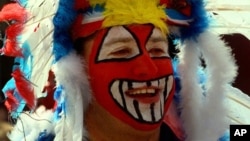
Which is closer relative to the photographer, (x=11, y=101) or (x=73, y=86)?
(x=73, y=86)

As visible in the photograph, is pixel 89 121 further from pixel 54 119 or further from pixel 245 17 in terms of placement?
pixel 245 17

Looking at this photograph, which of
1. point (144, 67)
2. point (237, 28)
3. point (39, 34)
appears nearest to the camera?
point (144, 67)

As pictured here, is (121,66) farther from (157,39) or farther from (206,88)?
(206,88)

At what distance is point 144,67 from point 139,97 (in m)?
0.06

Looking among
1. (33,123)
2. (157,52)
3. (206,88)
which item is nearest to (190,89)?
(206,88)

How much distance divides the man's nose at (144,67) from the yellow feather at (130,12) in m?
0.07

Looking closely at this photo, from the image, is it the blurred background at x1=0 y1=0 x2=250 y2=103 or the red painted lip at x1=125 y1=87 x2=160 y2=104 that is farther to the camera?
the blurred background at x1=0 y1=0 x2=250 y2=103

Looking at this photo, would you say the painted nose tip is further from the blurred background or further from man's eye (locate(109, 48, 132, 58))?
the blurred background

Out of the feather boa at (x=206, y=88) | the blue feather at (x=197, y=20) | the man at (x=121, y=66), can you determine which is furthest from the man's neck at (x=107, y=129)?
the blue feather at (x=197, y=20)

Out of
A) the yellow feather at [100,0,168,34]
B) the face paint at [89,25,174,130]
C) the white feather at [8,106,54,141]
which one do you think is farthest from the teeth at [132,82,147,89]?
the white feather at [8,106,54,141]

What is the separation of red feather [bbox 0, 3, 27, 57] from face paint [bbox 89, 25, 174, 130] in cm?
17

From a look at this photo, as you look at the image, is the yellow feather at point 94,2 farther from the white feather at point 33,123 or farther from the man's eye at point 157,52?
the white feather at point 33,123

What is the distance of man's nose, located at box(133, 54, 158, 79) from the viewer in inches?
44.7

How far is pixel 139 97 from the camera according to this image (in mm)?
1152
